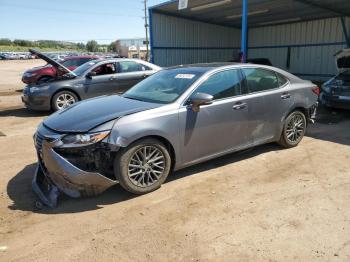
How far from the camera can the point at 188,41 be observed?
19.2m

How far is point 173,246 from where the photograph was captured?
9.78ft

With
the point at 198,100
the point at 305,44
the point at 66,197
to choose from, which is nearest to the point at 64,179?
the point at 66,197

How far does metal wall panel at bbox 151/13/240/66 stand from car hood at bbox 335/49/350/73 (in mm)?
9851

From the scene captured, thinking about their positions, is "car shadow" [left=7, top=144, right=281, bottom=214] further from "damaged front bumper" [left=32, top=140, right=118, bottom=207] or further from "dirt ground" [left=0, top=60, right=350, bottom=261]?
"damaged front bumper" [left=32, top=140, right=118, bottom=207]

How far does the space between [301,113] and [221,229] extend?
3315mm

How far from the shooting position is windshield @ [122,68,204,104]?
14.3 ft

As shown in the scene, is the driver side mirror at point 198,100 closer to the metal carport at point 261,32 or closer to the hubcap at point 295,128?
the hubcap at point 295,128

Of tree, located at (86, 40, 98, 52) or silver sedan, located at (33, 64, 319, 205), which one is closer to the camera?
silver sedan, located at (33, 64, 319, 205)

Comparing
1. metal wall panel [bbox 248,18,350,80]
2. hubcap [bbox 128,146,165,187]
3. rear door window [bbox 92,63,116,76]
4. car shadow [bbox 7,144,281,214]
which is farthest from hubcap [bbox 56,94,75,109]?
metal wall panel [bbox 248,18,350,80]

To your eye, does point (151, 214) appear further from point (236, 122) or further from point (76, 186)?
point (236, 122)

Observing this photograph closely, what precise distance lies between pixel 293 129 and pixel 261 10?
13.0m

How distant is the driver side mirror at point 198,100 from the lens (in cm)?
406

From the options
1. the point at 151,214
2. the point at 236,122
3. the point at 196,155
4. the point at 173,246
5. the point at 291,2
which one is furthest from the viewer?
the point at 291,2

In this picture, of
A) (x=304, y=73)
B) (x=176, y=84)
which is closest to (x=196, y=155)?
(x=176, y=84)
